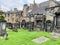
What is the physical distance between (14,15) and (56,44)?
6675 centimetres

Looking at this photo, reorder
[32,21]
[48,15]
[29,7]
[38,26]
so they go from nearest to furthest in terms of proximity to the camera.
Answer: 1. [48,15]
2. [38,26]
3. [32,21]
4. [29,7]

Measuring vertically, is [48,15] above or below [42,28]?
above

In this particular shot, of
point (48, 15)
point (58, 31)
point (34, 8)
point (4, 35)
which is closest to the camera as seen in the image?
point (4, 35)

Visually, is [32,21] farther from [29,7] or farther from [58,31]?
[58,31]

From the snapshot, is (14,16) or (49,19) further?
(14,16)

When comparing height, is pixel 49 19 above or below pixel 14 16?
below

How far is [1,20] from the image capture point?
29.9 m

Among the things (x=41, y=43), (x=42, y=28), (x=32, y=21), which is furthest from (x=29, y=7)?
(x=41, y=43)

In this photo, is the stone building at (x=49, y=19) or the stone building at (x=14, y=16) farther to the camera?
the stone building at (x=14, y=16)

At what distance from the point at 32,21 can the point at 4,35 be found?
122 ft

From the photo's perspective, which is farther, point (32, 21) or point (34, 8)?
point (34, 8)

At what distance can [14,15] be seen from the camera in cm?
8931

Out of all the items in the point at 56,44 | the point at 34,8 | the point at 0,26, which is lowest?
the point at 56,44

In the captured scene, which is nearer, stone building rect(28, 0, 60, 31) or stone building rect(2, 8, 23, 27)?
stone building rect(28, 0, 60, 31)
